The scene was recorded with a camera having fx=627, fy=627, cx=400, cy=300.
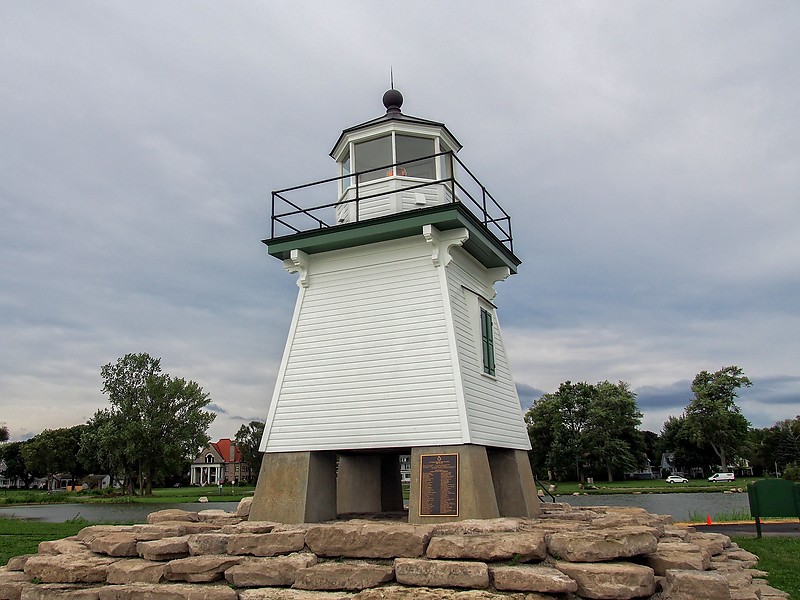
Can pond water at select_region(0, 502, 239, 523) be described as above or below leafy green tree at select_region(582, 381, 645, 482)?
below

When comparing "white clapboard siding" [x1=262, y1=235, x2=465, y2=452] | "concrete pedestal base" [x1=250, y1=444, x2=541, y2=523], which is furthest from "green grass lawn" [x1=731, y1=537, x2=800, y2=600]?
"white clapboard siding" [x1=262, y1=235, x2=465, y2=452]

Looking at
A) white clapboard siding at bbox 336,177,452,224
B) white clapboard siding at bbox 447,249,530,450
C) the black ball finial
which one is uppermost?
the black ball finial

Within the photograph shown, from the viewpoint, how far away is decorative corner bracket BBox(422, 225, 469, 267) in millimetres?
13406

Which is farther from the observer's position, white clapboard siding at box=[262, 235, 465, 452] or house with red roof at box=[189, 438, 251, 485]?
house with red roof at box=[189, 438, 251, 485]

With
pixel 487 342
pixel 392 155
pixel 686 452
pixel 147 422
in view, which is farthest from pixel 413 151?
pixel 686 452

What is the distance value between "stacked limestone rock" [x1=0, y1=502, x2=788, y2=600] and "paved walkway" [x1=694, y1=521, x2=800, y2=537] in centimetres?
930

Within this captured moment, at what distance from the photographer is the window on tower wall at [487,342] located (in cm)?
1443

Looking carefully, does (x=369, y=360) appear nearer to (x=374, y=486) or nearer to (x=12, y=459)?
(x=374, y=486)

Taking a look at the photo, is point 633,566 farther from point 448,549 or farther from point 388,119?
point 388,119

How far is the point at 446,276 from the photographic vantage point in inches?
527

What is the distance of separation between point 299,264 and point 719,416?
71.6m

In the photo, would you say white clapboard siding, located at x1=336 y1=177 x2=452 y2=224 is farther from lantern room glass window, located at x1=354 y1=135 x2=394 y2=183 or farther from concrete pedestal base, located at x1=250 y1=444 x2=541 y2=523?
concrete pedestal base, located at x1=250 y1=444 x2=541 y2=523

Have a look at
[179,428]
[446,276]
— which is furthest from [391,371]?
[179,428]

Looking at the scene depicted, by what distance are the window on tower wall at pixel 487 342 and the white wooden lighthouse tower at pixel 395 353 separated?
0.05 metres
